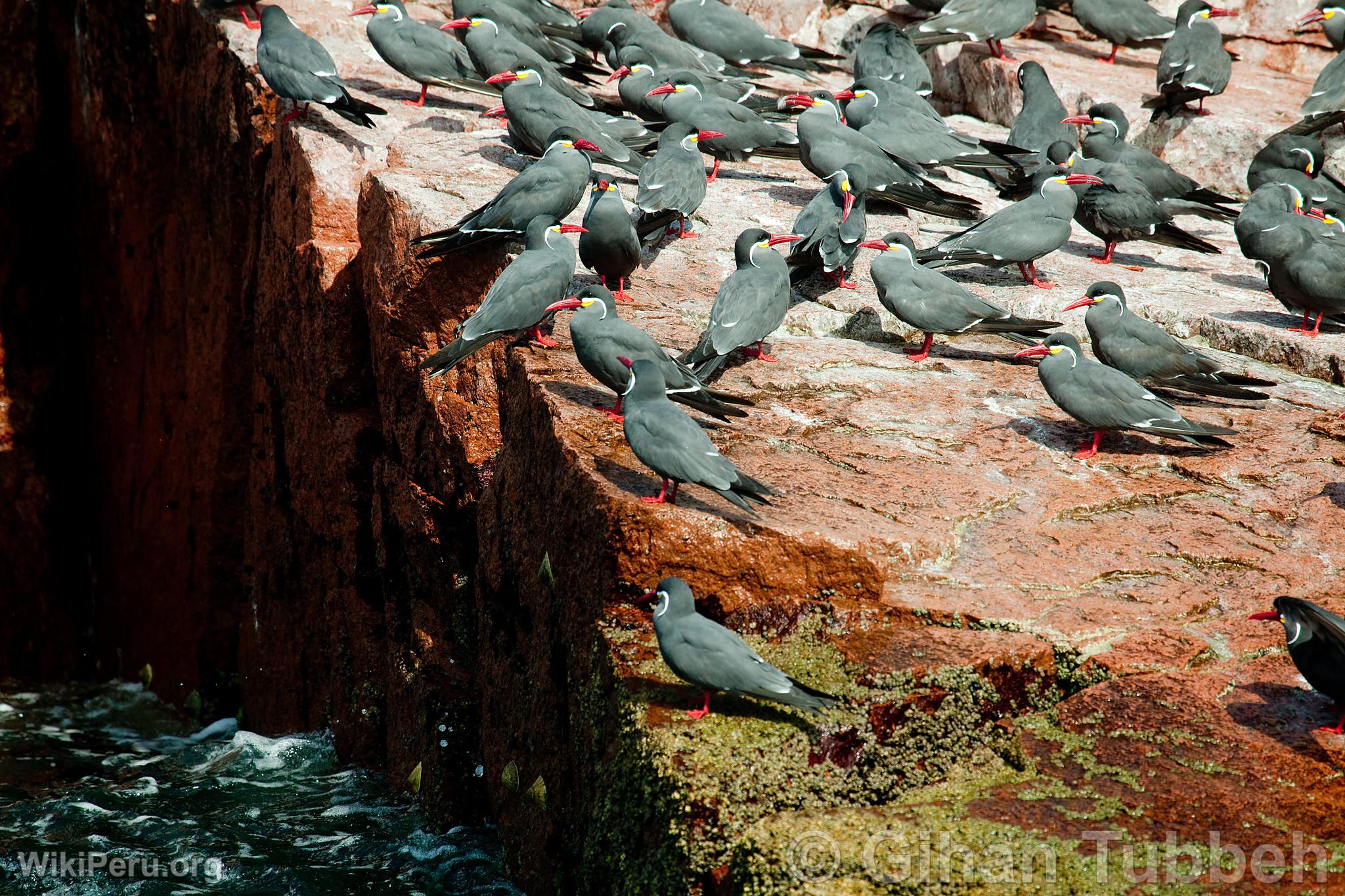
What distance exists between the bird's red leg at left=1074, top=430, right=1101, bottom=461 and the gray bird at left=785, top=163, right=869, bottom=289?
220 centimetres

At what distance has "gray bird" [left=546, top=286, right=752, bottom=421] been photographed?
544 centimetres

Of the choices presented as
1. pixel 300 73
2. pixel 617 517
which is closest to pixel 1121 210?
pixel 617 517

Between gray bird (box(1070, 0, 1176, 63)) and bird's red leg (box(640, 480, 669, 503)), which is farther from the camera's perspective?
gray bird (box(1070, 0, 1176, 63))

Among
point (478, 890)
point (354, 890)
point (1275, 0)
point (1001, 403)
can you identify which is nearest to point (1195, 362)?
point (1001, 403)

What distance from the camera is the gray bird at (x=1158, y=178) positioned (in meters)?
8.76

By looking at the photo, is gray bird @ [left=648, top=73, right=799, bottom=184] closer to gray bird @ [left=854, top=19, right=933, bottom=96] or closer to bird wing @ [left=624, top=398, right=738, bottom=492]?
gray bird @ [left=854, top=19, right=933, bottom=96]

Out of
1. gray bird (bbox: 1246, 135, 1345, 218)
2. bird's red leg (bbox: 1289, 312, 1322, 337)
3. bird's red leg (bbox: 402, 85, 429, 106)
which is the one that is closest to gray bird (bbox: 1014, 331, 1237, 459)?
bird's red leg (bbox: 1289, 312, 1322, 337)

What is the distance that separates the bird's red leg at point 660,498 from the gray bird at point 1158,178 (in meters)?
5.51

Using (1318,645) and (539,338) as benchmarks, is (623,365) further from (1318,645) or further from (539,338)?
(1318,645)

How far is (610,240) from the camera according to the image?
22.6 ft

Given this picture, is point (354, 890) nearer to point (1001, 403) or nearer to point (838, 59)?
point (1001, 403)

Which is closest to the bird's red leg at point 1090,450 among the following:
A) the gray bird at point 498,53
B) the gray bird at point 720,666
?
the gray bird at point 720,666

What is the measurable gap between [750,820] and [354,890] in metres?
2.95

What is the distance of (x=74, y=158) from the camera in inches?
463
